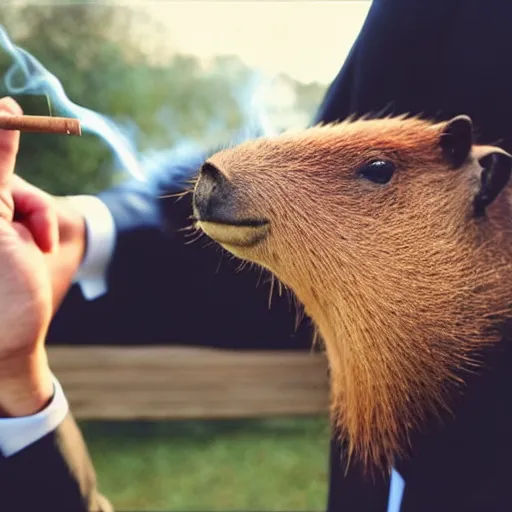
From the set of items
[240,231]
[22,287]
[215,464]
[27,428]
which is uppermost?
[240,231]

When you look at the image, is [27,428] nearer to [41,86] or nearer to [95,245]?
[95,245]

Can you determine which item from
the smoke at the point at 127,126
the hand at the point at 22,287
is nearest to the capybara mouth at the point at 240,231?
the smoke at the point at 127,126

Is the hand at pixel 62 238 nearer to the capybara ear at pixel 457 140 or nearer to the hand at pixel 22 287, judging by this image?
the hand at pixel 22 287

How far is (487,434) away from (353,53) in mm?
586

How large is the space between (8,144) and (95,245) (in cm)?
21

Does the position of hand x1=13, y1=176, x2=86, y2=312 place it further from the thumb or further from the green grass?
the green grass

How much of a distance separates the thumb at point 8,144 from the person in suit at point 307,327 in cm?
12

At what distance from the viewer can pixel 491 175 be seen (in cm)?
95

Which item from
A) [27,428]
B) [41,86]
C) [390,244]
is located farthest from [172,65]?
[27,428]

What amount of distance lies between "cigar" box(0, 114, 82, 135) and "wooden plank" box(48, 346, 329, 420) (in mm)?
361

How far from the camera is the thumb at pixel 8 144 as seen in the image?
0.95m

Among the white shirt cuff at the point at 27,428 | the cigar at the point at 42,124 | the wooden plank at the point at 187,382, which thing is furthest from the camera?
the wooden plank at the point at 187,382

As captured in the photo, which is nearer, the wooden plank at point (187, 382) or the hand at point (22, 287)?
the hand at point (22, 287)

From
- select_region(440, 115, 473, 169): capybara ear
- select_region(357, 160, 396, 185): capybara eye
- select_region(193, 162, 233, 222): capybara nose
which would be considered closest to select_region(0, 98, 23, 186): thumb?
select_region(193, 162, 233, 222): capybara nose
